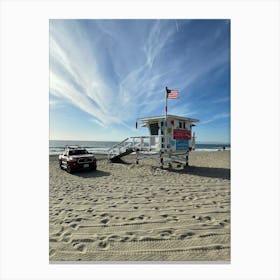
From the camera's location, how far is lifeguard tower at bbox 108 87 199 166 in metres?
10.3

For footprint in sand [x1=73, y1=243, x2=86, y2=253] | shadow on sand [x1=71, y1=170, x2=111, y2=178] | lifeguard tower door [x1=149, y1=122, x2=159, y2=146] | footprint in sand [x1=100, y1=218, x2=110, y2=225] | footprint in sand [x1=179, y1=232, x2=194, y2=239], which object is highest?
lifeguard tower door [x1=149, y1=122, x2=159, y2=146]

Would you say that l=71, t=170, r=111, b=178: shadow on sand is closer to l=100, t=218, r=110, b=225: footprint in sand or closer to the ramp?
the ramp

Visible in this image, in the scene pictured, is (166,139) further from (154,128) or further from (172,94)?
(172,94)

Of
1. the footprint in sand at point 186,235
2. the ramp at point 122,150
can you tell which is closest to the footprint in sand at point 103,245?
the footprint in sand at point 186,235

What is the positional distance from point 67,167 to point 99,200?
6.18 m

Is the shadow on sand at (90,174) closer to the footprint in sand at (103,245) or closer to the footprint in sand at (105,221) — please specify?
the footprint in sand at (105,221)

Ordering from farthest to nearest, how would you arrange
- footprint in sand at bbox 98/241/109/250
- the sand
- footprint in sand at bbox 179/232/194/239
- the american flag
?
the american flag < footprint in sand at bbox 179/232/194/239 < footprint in sand at bbox 98/241/109/250 < the sand

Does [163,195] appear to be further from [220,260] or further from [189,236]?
[220,260]

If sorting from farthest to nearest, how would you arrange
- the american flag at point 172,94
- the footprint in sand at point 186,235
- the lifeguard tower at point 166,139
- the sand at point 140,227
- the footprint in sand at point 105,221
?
the lifeguard tower at point 166,139 → the american flag at point 172,94 → the footprint in sand at point 105,221 → the footprint in sand at point 186,235 → the sand at point 140,227

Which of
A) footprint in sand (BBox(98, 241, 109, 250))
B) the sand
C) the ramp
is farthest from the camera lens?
the ramp

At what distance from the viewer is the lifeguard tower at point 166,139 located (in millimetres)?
10328

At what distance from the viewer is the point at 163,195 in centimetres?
523

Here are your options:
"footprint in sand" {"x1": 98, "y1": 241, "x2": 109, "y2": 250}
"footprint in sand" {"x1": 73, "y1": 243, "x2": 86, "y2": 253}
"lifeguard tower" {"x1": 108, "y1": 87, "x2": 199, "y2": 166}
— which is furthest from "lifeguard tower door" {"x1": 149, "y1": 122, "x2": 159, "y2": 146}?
"footprint in sand" {"x1": 73, "y1": 243, "x2": 86, "y2": 253}
